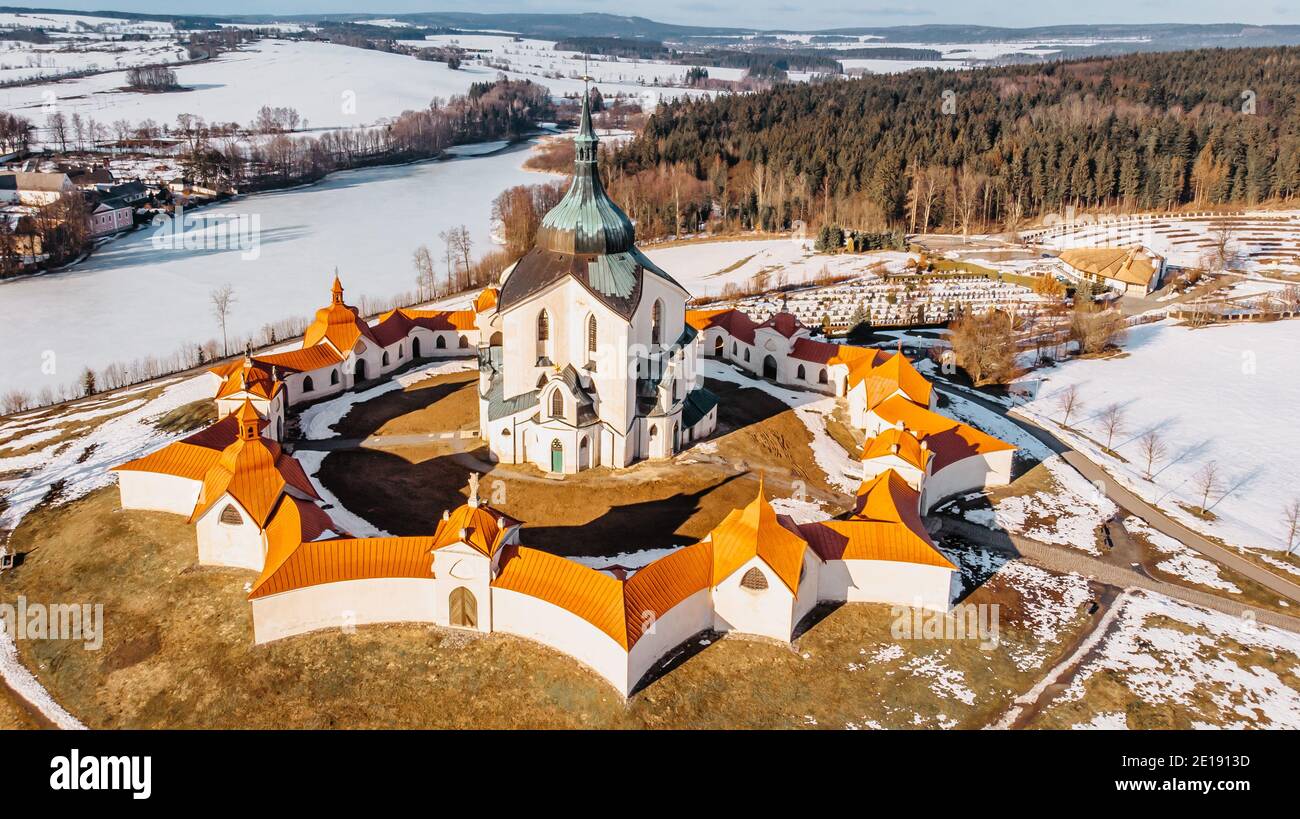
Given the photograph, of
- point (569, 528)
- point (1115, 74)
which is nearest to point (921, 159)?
point (1115, 74)

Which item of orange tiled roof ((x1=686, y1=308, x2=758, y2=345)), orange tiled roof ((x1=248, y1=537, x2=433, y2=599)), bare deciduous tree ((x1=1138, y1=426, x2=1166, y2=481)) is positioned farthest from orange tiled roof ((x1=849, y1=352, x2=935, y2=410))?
orange tiled roof ((x1=248, y1=537, x2=433, y2=599))

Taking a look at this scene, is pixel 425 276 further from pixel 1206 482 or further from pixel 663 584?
pixel 1206 482

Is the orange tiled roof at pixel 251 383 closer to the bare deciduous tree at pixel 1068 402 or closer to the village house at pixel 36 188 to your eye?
the bare deciduous tree at pixel 1068 402

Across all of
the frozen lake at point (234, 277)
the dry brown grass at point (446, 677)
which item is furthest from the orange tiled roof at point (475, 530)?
the frozen lake at point (234, 277)

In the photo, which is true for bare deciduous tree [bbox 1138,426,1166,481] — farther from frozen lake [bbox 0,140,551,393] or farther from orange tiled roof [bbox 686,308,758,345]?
frozen lake [bbox 0,140,551,393]

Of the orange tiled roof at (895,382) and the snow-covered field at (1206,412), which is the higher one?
the orange tiled roof at (895,382)

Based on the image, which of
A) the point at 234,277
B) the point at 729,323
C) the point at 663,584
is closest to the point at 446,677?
the point at 663,584
